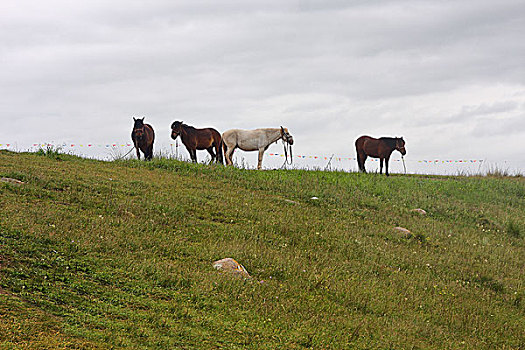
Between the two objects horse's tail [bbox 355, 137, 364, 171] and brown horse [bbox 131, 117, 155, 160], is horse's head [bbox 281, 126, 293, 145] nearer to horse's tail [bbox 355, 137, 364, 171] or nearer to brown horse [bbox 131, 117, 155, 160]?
Answer: horse's tail [bbox 355, 137, 364, 171]

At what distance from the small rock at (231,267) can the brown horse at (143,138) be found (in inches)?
564

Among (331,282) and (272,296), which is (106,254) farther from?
(331,282)

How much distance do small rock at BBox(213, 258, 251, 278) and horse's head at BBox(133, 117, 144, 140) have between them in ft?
47.3

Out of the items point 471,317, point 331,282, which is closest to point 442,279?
point 471,317

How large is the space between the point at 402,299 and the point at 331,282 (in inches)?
50.6

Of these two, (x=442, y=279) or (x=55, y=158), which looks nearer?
(x=442, y=279)

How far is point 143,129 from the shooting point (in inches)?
904

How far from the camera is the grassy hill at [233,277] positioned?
6.74 m

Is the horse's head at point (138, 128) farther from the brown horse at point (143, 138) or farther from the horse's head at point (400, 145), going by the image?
the horse's head at point (400, 145)

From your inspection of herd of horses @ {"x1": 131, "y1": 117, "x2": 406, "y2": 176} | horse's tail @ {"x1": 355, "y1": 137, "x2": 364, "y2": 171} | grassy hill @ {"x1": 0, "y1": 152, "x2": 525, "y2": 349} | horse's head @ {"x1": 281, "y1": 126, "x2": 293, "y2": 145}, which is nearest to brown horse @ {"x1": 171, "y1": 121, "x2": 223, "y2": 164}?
herd of horses @ {"x1": 131, "y1": 117, "x2": 406, "y2": 176}

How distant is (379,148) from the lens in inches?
1049

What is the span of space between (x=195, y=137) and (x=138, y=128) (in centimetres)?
267

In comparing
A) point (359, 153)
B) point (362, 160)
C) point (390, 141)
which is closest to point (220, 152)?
point (359, 153)

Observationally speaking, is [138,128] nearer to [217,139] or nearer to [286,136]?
[217,139]
